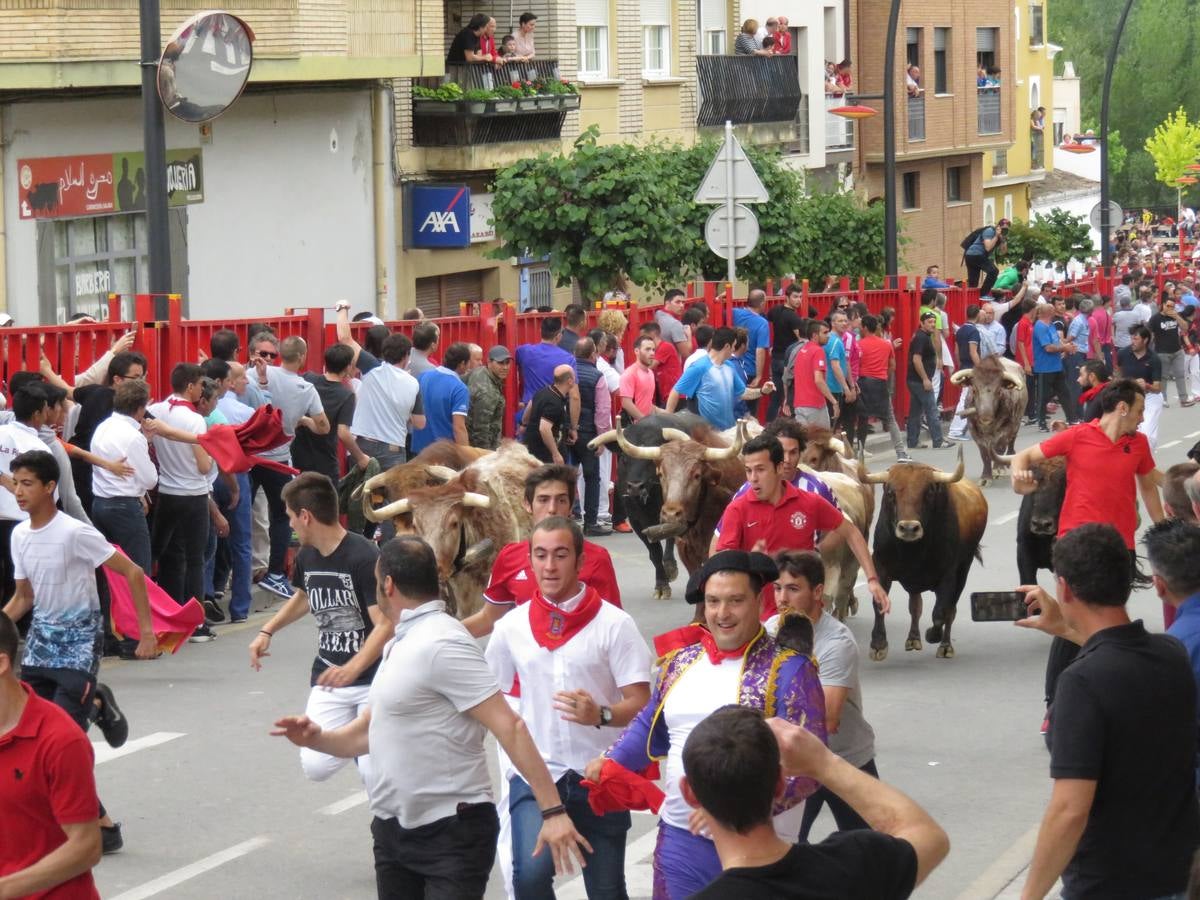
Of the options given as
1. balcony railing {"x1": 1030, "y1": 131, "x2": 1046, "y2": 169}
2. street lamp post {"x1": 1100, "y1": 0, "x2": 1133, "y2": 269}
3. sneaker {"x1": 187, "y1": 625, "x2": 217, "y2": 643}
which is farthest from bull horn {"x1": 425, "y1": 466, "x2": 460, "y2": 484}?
balcony railing {"x1": 1030, "y1": 131, "x2": 1046, "y2": 169}

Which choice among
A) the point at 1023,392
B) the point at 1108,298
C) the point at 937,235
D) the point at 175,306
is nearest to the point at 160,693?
the point at 175,306

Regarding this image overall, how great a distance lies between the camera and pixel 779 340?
25.3 m

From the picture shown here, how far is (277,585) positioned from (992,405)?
9668mm

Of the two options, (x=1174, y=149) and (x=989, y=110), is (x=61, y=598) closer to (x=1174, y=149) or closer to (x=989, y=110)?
(x=989, y=110)

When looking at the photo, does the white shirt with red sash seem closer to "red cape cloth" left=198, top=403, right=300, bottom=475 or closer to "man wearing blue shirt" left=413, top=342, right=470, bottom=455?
"red cape cloth" left=198, top=403, right=300, bottom=475

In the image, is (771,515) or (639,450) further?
(639,450)

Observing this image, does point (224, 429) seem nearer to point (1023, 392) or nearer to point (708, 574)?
point (708, 574)

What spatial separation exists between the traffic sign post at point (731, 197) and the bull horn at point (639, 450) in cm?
726

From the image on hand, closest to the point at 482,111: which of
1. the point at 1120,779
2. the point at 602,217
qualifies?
the point at 602,217

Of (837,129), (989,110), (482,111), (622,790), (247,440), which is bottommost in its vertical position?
(622,790)

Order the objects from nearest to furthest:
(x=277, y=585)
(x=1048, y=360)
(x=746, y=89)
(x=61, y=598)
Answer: (x=61, y=598) → (x=277, y=585) → (x=1048, y=360) → (x=746, y=89)

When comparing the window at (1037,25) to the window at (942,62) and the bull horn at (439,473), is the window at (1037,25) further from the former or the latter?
the bull horn at (439,473)

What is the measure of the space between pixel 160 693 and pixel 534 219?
14084 millimetres

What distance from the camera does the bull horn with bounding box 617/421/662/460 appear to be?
14.2 meters
